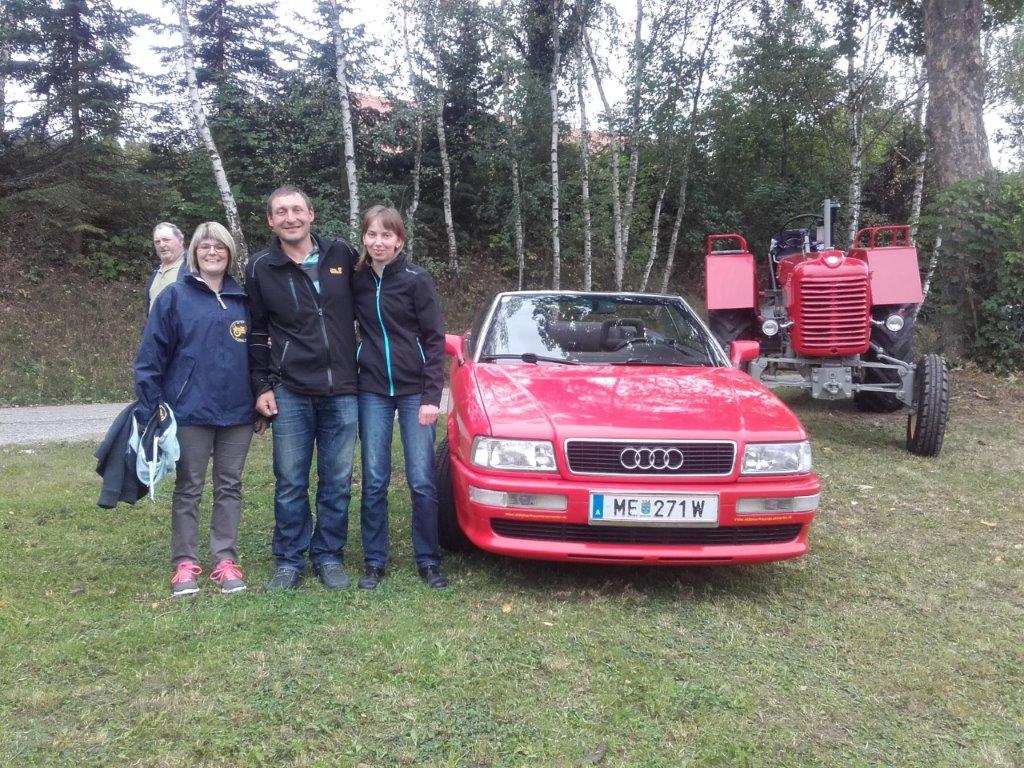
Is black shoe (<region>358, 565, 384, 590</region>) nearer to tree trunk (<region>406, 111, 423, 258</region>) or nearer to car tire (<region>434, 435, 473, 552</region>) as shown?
car tire (<region>434, 435, 473, 552</region>)

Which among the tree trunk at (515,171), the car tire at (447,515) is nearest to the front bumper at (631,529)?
the car tire at (447,515)

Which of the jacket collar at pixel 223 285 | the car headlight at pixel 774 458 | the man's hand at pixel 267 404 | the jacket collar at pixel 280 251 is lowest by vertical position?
the car headlight at pixel 774 458

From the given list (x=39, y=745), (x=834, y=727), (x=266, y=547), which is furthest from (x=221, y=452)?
Answer: (x=834, y=727)

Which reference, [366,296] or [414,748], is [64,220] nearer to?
[366,296]

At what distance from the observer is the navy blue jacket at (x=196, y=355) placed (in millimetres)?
3418

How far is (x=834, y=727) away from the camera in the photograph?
254 cm

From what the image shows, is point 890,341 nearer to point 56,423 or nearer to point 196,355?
point 196,355

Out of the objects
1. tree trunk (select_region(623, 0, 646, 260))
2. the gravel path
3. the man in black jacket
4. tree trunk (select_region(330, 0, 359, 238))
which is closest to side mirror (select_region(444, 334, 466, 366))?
the man in black jacket

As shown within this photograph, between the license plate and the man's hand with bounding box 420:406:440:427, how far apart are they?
837mm

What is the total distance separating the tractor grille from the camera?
6.45 m

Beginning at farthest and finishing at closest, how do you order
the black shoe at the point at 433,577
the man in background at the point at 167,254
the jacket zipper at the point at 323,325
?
the man in background at the point at 167,254
the black shoe at the point at 433,577
the jacket zipper at the point at 323,325

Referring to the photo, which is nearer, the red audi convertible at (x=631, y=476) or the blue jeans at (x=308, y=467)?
the red audi convertible at (x=631, y=476)

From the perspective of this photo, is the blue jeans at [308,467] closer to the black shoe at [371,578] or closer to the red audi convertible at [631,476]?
the black shoe at [371,578]

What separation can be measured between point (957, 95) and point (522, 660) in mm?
11336
